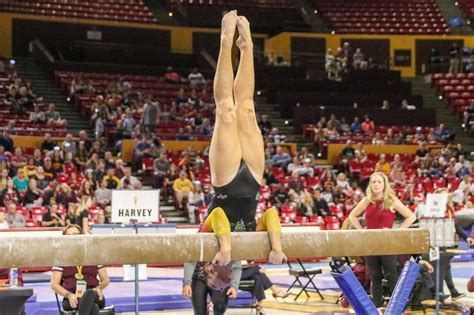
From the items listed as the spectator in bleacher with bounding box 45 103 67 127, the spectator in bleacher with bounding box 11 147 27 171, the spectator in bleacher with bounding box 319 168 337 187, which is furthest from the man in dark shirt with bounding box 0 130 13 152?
the spectator in bleacher with bounding box 319 168 337 187

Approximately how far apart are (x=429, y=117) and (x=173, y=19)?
9.35 meters

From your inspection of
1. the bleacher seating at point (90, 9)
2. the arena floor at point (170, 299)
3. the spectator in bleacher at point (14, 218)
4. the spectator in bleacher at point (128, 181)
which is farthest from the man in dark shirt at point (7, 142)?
the bleacher seating at point (90, 9)

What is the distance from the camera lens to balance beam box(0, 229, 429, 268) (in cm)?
512

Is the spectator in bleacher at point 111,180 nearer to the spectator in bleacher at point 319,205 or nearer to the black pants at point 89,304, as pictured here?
the spectator in bleacher at point 319,205

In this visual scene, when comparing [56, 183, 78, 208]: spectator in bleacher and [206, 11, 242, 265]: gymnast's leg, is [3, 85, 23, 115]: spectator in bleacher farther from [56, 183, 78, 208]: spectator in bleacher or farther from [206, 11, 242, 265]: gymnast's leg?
[206, 11, 242, 265]: gymnast's leg

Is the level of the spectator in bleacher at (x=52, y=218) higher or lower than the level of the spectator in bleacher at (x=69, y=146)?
lower

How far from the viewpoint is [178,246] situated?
17.8ft

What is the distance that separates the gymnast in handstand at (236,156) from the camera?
5648 mm

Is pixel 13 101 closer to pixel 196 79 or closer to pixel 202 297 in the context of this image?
pixel 196 79

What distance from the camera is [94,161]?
1720 cm

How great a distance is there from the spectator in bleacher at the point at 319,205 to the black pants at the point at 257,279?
6.94m

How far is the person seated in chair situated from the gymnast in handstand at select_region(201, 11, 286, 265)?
2.48 meters

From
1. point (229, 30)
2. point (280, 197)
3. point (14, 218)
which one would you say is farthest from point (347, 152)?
point (229, 30)

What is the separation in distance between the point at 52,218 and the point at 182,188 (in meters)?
3.66
